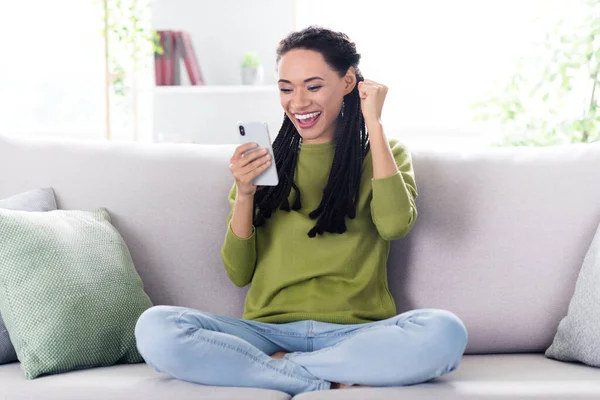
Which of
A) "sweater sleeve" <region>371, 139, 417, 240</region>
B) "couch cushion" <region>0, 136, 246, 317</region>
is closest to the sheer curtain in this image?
"couch cushion" <region>0, 136, 246, 317</region>

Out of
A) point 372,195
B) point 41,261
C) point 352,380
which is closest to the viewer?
point 352,380

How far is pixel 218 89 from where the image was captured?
162 inches

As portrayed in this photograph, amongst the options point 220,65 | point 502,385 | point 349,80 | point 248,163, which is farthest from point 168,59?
point 502,385

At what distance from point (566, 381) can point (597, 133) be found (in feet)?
6.08

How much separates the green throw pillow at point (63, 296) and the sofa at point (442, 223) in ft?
0.59

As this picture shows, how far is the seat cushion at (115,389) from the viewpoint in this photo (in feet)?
4.79

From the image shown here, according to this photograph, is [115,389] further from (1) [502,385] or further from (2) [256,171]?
(1) [502,385]

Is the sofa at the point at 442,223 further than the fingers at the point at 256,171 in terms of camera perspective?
Yes

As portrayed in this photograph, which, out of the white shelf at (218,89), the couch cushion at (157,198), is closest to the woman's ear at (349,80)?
the couch cushion at (157,198)

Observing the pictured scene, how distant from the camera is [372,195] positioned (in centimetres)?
189

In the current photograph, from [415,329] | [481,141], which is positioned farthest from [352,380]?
[481,141]

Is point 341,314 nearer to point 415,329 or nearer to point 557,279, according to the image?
point 415,329

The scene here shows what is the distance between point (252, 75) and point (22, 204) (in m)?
2.31

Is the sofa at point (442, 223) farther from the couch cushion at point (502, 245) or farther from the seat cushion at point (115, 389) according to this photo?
the seat cushion at point (115, 389)
